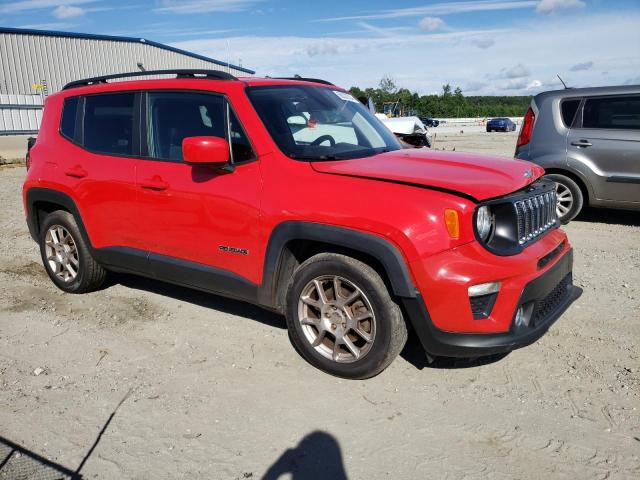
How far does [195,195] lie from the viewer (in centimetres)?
391

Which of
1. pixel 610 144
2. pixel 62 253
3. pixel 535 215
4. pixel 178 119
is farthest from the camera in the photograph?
pixel 610 144

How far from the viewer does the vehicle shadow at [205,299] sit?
4605 mm

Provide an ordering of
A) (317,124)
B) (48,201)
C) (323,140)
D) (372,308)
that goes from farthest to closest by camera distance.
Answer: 1. (48,201)
2. (317,124)
3. (323,140)
4. (372,308)

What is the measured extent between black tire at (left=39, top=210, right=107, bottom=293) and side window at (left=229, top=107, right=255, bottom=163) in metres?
1.90

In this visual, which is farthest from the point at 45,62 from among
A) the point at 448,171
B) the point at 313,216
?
the point at 448,171

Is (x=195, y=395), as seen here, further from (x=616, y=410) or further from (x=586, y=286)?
(x=586, y=286)

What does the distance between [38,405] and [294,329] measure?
61.5 inches

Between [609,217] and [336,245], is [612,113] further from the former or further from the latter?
[336,245]

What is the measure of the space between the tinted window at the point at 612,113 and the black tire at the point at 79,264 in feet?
20.3

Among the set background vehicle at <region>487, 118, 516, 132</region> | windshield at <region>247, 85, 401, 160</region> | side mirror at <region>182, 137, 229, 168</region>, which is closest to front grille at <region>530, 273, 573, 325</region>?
windshield at <region>247, 85, 401, 160</region>

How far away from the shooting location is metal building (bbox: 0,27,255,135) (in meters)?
30.0

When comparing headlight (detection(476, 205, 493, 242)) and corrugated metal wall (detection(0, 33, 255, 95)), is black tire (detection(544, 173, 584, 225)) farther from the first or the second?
corrugated metal wall (detection(0, 33, 255, 95))

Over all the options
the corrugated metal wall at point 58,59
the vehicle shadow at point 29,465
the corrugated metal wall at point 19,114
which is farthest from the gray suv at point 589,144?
the corrugated metal wall at point 58,59

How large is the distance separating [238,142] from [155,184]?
0.76 metres
